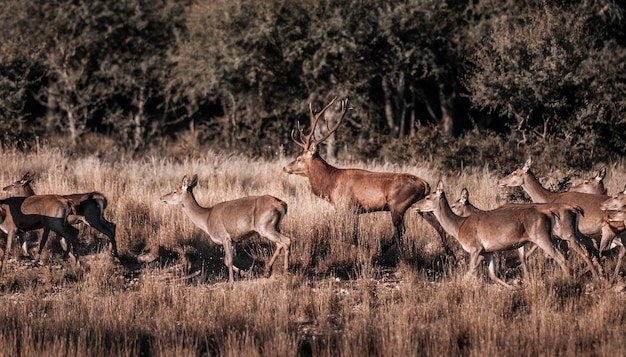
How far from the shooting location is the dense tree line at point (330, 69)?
23.2m

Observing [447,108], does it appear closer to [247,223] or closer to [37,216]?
[247,223]

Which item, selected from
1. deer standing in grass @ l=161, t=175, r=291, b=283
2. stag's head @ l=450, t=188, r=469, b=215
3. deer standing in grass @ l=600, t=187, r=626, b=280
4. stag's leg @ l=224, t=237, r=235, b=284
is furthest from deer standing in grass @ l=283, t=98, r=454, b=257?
stag's leg @ l=224, t=237, r=235, b=284

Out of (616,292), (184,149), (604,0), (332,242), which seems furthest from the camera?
(184,149)

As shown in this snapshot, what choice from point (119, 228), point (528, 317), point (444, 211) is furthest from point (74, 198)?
point (528, 317)

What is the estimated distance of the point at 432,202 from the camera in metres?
12.2

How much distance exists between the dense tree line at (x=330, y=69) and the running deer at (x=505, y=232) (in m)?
10.6

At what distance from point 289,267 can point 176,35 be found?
2158 cm

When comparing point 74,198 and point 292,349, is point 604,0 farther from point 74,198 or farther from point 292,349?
point 292,349

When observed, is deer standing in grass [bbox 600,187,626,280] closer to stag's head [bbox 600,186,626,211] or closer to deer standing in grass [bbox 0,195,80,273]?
stag's head [bbox 600,186,626,211]

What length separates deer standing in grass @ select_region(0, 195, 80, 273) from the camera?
12.0 meters

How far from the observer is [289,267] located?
39.7 feet

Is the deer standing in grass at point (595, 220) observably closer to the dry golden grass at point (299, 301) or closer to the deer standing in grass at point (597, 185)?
the dry golden grass at point (299, 301)

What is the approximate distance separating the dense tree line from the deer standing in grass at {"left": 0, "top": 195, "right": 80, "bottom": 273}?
38.1 feet

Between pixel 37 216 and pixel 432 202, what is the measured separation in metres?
5.18
